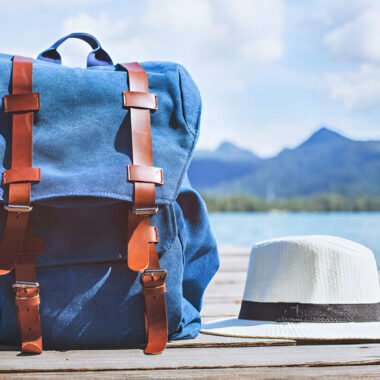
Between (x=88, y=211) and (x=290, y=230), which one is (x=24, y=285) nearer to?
(x=88, y=211)

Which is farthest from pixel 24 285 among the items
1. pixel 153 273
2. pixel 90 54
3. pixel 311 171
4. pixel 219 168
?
pixel 219 168

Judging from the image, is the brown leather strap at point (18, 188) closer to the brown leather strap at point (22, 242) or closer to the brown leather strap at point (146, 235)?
the brown leather strap at point (22, 242)

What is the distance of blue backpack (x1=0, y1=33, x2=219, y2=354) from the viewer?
59.3 inches

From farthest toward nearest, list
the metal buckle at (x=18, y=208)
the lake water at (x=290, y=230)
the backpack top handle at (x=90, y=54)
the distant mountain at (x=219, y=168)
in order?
the distant mountain at (x=219, y=168) → the lake water at (x=290, y=230) → the backpack top handle at (x=90, y=54) → the metal buckle at (x=18, y=208)

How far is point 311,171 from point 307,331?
76.3m

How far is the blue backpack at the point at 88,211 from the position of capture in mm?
1506

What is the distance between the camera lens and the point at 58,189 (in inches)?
58.7

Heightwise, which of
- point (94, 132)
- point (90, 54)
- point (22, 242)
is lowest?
point (22, 242)

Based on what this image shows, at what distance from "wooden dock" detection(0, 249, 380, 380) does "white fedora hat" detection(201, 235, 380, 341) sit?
0.07 metres

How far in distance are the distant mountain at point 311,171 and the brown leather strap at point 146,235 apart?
2129 inches

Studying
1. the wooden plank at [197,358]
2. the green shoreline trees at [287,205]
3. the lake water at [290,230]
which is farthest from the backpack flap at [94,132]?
the green shoreline trees at [287,205]

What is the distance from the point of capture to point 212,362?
141 centimetres

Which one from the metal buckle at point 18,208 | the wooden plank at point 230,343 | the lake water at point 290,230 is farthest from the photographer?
the lake water at point 290,230

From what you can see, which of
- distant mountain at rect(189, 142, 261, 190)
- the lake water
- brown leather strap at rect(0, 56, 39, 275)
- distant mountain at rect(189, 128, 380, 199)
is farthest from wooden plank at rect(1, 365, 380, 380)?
distant mountain at rect(189, 142, 261, 190)
